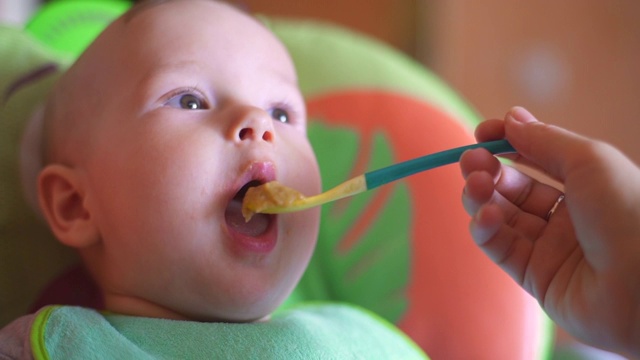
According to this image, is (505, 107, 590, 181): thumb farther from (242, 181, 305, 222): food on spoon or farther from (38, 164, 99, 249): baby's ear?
(38, 164, 99, 249): baby's ear

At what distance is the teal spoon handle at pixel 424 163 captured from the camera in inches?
26.5

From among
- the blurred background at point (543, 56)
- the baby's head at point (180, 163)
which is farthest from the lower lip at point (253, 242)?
the blurred background at point (543, 56)

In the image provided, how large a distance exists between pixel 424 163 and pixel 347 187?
77mm

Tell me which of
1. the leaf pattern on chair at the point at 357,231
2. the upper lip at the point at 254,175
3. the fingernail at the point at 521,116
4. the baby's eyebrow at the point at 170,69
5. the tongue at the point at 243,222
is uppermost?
the baby's eyebrow at the point at 170,69

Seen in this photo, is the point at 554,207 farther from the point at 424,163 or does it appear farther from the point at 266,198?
the point at 266,198

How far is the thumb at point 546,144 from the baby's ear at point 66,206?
1.45ft

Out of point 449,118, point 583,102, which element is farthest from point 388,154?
point 583,102

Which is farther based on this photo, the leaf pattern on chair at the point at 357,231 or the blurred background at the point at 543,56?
the blurred background at the point at 543,56

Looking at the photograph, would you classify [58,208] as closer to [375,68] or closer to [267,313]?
[267,313]

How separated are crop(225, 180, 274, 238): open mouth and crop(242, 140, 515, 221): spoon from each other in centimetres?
2

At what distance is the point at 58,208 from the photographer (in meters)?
0.81

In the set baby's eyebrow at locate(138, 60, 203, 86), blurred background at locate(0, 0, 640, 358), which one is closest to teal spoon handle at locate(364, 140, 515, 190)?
baby's eyebrow at locate(138, 60, 203, 86)

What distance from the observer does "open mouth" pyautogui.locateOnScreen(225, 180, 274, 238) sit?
0.74 metres

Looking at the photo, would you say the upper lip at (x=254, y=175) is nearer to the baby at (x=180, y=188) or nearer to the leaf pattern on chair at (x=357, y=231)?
the baby at (x=180, y=188)
